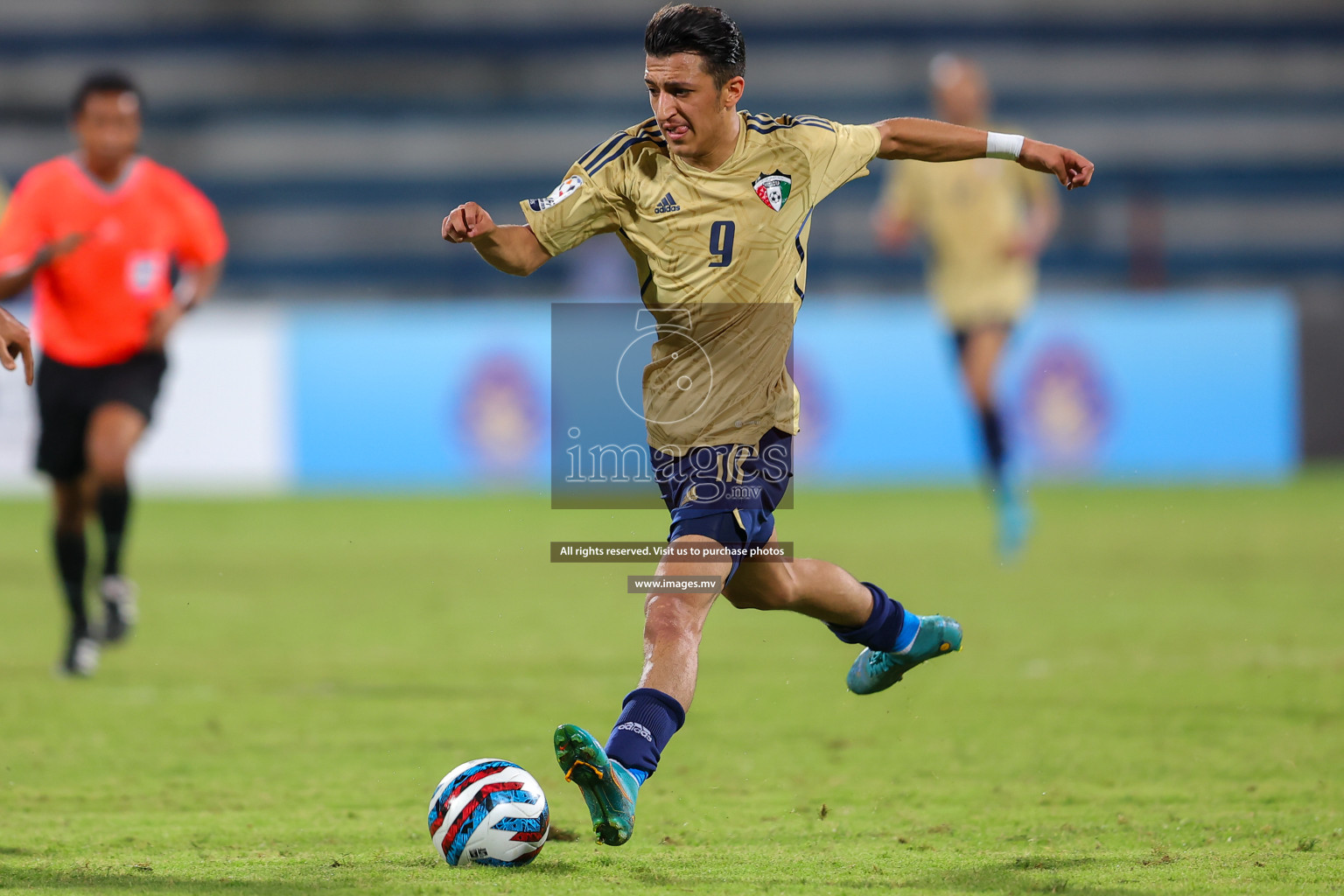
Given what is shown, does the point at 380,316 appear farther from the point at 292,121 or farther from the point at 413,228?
the point at 292,121

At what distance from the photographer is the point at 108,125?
6898 millimetres

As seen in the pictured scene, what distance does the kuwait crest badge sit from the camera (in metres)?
3.95

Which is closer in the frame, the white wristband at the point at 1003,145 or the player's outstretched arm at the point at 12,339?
the player's outstretched arm at the point at 12,339

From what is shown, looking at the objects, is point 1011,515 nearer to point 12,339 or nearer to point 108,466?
point 108,466

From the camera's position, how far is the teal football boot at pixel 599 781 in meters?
3.31

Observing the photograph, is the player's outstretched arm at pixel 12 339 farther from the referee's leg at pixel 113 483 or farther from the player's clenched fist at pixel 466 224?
the referee's leg at pixel 113 483

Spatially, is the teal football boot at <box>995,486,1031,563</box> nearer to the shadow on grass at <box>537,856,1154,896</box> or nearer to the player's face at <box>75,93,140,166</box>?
the player's face at <box>75,93,140,166</box>

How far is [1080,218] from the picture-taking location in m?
18.7

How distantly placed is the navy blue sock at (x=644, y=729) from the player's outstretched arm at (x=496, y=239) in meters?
0.99

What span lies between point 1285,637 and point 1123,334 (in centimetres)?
698

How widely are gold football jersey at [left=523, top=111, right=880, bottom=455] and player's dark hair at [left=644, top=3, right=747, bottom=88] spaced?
212 millimetres

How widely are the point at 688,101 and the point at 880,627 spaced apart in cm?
151

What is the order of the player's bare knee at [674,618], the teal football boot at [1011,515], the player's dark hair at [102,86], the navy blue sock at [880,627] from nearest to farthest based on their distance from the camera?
Result: the player's bare knee at [674,618] < the navy blue sock at [880,627] < the player's dark hair at [102,86] < the teal football boot at [1011,515]

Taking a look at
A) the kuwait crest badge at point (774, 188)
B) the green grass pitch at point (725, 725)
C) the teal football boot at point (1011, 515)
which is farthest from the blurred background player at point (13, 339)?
the teal football boot at point (1011, 515)
